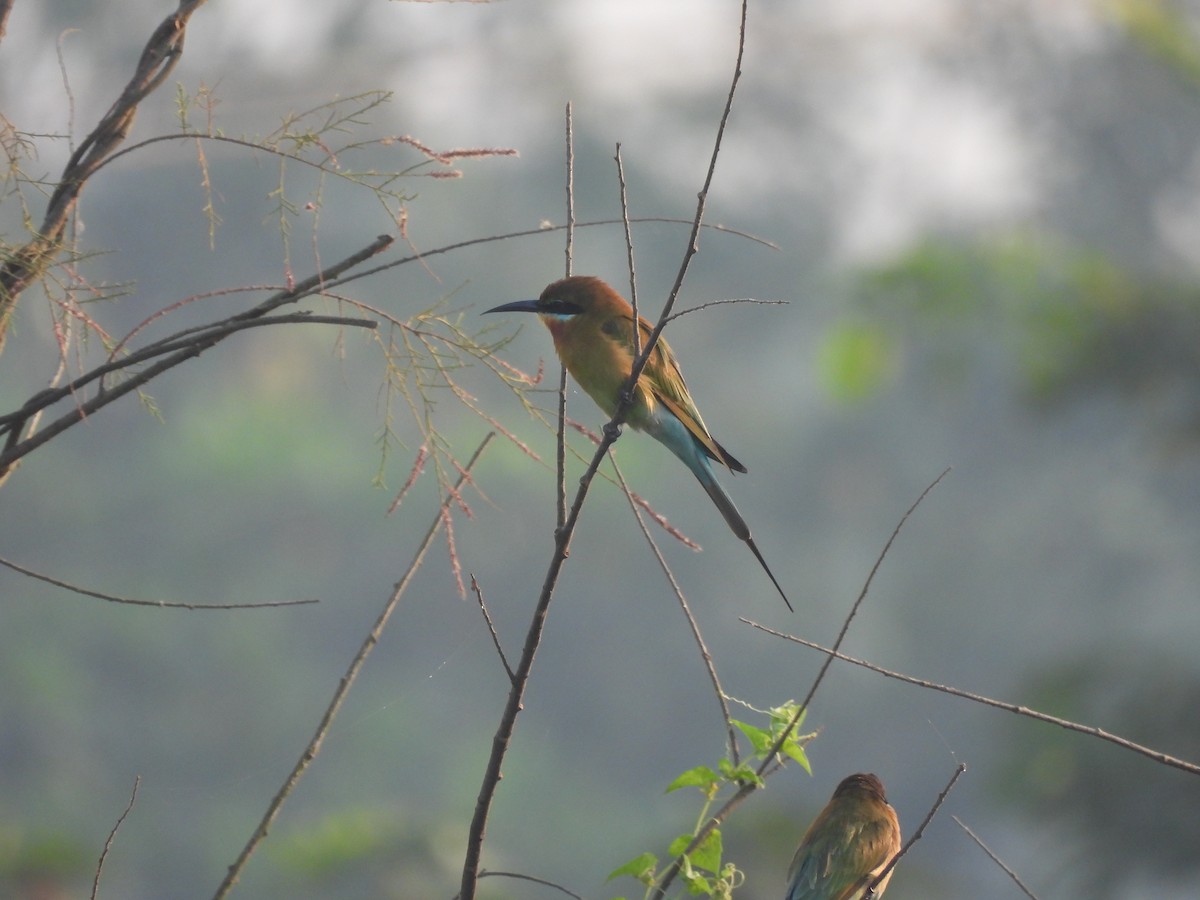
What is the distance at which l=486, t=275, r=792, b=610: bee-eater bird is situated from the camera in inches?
74.6

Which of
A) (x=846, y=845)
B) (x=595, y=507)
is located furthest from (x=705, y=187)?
(x=595, y=507)

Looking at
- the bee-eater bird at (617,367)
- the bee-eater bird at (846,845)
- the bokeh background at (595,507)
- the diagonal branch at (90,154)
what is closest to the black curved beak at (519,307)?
the bee-eater bird at (617,367)

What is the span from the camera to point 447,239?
14.0 metres

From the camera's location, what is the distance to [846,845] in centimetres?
170

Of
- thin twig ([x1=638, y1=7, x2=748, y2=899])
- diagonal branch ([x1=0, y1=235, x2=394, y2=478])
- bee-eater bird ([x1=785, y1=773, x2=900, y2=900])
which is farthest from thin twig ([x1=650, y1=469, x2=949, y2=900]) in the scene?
bee-eater bird ([x1=785, y1=773, x2=900, y2=900])

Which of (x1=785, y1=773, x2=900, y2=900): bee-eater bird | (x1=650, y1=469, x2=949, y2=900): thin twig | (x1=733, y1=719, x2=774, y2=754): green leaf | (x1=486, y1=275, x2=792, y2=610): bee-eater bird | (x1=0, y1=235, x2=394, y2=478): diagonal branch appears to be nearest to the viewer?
(x1=0, y1=235, x2=394, y2=478): diagonal branch

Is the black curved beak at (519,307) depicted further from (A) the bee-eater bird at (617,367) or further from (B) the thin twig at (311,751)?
(B) the thin twig at (311,751)

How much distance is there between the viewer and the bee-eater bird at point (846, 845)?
5.49 feet

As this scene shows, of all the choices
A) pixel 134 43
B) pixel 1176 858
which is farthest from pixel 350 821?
pixel 134 43

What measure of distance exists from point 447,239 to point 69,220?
13273 mm

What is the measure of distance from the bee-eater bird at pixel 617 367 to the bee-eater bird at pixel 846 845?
35cm

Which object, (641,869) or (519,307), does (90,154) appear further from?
(519,307)

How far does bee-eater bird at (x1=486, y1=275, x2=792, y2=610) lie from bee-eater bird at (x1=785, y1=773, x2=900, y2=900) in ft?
1.13

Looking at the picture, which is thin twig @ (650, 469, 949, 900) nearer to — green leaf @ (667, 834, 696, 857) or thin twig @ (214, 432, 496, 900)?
green leaf @ (667, 834, 696, 857)
